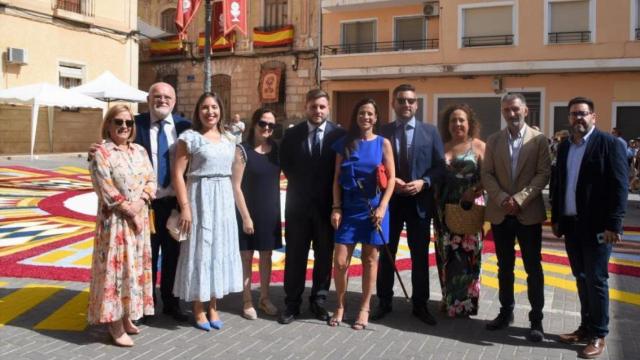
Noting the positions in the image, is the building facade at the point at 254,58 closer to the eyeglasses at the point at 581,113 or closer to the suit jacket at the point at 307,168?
the suit jacket at the point at 307,168

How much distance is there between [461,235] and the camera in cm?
524

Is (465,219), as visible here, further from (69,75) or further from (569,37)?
(69,75)

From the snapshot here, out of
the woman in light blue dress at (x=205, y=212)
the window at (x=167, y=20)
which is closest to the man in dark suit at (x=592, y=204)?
the woman in light blue dress at (x=205, y=212)

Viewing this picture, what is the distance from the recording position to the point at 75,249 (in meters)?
7.78

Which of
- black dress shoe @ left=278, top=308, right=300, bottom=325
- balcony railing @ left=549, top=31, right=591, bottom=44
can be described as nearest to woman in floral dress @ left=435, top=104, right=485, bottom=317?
black dress shoe @ left=278, top=308, right=300, bottom=325

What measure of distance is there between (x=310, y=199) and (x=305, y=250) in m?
0.46

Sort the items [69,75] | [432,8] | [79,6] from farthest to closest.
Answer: [432,8] → [79,6] → [69,75]

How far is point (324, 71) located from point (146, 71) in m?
10.9

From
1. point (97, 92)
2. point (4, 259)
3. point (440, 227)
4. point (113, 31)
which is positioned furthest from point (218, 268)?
point (113, 31)

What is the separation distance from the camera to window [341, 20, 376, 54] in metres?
27.1

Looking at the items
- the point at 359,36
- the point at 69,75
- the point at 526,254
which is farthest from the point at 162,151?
the point at 359,36

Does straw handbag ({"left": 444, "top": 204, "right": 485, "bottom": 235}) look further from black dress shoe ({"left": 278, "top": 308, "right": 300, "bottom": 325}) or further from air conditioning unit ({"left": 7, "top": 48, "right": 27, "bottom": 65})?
air conditioning unit ({"left": 7, "top": 48, "right": 27, "bottom": 65})

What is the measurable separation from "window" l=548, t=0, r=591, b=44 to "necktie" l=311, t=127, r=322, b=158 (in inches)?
812

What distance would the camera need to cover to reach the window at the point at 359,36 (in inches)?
1069
